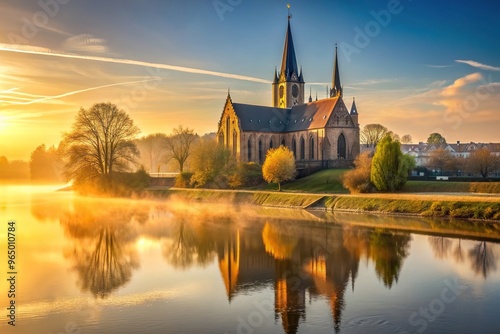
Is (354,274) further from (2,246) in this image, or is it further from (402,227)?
(2,246)

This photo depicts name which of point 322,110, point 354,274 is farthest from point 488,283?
point 322,110

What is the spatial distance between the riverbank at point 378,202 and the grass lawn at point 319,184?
560cm

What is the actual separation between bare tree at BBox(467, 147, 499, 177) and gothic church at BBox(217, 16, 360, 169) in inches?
638

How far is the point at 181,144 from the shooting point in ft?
286

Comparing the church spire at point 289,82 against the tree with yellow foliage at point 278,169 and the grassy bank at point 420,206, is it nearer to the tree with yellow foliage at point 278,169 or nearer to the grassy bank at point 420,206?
the tree with yellow foliage at point 278,169

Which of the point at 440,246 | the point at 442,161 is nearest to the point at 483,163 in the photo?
the point at 442,161

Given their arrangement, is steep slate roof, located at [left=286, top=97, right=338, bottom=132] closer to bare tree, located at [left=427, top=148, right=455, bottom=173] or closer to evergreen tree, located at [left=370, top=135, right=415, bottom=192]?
bare tree, located at [left=427, top=148, right=455, bottom=173]

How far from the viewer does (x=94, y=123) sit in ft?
209

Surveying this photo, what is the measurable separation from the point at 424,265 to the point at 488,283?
371 cm

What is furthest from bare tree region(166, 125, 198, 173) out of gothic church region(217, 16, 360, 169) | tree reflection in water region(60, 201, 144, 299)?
tree reflection in water region(60, 201, 144, 299)

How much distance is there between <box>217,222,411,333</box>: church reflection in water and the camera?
712 inches

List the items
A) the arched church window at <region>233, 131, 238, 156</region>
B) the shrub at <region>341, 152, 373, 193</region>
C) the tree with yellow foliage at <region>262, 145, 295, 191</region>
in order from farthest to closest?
the arched church window at <region>233, 131, 238, 156</region>
the tree with yellow foliage at <region>262, 145, 295, 191</region>
the shrub at <region>341, 152, 373, 193</region>

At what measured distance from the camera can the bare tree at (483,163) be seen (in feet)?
210

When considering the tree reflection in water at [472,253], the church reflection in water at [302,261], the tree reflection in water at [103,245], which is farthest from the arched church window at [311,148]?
the tree reflection in water at [472,253]
